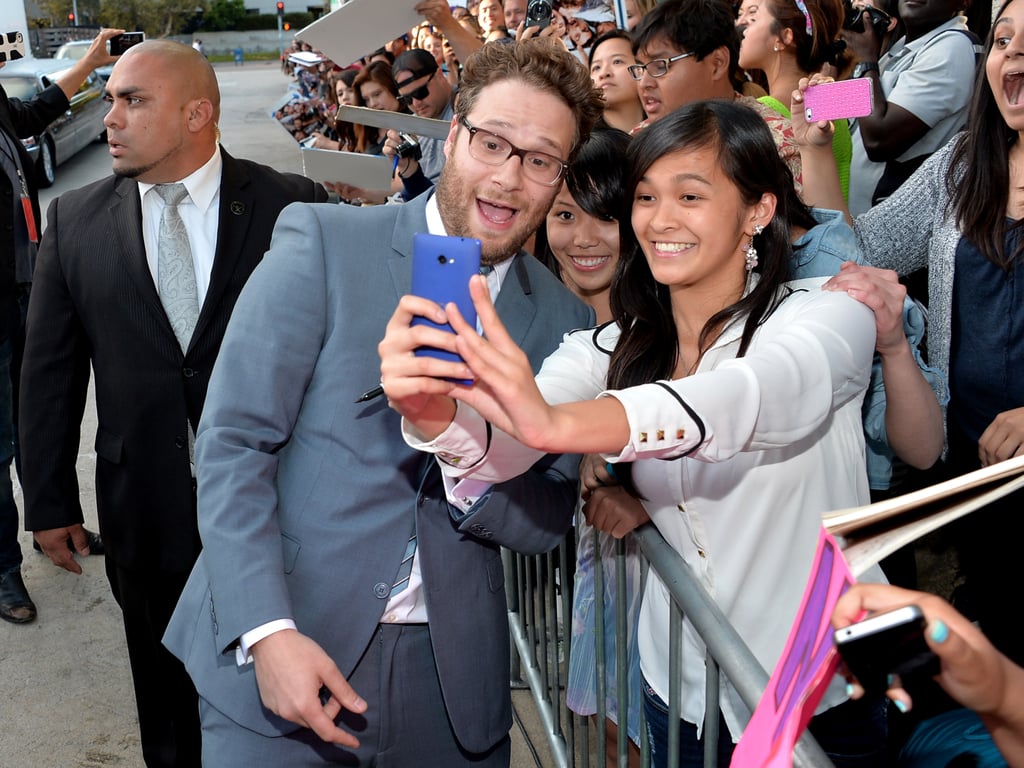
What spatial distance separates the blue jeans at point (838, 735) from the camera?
2.00 metres

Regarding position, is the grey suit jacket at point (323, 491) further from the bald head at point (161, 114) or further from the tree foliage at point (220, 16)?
the tree foliage at point (220, 16)

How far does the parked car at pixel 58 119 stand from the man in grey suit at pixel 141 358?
10.6m

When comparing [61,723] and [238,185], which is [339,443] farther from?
[61,723]

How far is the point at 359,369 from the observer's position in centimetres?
195

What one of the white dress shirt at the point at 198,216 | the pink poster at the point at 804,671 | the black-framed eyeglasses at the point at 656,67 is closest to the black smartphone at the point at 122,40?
the white dress shirt at the point at 198,216

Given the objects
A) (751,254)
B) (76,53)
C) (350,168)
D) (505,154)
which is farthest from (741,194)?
(76,53)

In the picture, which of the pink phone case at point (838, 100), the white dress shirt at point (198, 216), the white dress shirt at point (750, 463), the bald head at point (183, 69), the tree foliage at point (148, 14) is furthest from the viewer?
the tree foliage at point (148, 14)

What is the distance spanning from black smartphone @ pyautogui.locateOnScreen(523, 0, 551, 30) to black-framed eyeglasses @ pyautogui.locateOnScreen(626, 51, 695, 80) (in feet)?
5.56

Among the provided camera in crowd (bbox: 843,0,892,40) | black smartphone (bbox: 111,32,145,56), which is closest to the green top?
camera in crowd (bbox: 843,0,892,40)

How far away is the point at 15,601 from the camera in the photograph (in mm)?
4594

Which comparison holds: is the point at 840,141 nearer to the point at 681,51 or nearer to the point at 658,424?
the point at 681,51

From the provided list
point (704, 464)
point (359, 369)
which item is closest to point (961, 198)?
point (704, 464)

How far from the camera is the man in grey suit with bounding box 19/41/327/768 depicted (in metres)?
3.04

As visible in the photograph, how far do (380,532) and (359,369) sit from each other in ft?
1.04
